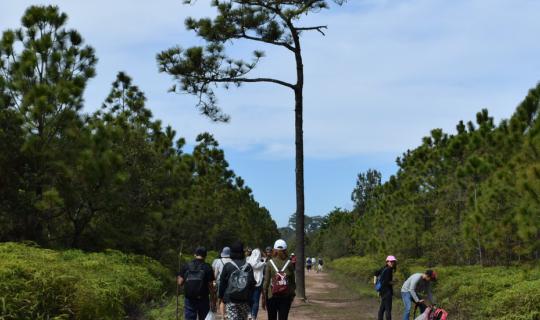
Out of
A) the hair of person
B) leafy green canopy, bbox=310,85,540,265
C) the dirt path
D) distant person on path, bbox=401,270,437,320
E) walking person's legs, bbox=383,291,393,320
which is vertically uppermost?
leafy green canopy, bbox=310,85,540,265

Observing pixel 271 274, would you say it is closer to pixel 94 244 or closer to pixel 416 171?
pixel 94 244

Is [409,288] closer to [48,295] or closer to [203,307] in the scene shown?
[203,307]

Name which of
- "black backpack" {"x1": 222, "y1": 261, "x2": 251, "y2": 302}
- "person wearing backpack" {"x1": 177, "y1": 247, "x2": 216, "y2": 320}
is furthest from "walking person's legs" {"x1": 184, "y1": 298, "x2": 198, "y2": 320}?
"black backpack" {"x1": 222, "y1": 261, "x2": 251, "y2": 302}

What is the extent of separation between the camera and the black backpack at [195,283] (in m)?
8.62

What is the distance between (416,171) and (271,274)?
95.2 ft

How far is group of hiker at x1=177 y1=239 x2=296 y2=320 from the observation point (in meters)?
7.99

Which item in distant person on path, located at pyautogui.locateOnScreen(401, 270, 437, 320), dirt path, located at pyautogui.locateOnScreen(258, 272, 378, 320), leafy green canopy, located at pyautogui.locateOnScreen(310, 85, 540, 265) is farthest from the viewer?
leafy green canopy, located at pyautogui.locateOnScreen(310, 85, 540, 265)

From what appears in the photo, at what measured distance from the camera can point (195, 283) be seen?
8.62m

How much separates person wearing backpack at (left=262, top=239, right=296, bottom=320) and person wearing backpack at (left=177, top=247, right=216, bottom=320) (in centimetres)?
91

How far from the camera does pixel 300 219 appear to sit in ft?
58.1

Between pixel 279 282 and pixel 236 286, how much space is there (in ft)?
4.41

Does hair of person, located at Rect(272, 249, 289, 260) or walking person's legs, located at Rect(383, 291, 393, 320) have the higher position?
hair of person, located at Rect(272, 249, 289, 260)

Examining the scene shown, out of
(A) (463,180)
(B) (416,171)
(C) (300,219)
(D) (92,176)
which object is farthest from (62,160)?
(B) (416,171)

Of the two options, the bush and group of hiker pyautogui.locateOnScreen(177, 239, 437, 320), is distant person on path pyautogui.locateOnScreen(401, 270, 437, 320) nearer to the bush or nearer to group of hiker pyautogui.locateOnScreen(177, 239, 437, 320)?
group of hiker pyautogui.locateOnScreen(177, 239, 437, 320)
